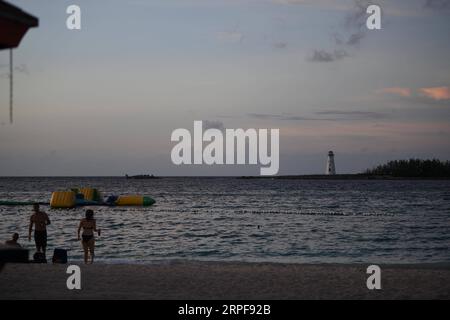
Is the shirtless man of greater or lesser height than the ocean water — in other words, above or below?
above

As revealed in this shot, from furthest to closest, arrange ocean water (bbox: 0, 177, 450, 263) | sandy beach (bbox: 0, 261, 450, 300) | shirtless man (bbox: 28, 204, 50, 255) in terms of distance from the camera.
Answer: ocean water (bbox: 0, 177, 450, 263) < shirtless man (bbox: 28, 204, 50, 255) < sandy beach (bbox: 0, 261, 450, 300)

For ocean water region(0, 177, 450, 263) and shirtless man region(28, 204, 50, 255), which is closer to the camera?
shirtless man region(28, 204, 50, 255)

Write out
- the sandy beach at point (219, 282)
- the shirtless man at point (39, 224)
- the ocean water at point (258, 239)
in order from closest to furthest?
the sandy beach at point (219, 282), the shirtless man at point (39, 224), the ocean water at point (258, 239)

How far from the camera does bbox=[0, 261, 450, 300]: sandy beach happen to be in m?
11.5

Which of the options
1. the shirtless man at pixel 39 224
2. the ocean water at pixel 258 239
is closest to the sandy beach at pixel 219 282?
the shirtless man at pixel 39 224

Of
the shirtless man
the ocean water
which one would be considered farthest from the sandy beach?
the ocean water

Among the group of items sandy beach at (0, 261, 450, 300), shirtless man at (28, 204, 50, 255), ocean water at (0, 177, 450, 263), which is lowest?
ocean water at (0, 177, 450, 263)

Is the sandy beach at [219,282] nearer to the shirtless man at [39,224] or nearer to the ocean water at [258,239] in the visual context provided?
the shirtless man at [39,224]

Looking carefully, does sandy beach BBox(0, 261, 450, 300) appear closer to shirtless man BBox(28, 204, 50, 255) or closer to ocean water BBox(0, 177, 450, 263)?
shirtless man BBox(28, 204, 50, 255)

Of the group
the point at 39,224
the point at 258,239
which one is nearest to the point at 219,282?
the point at 39,224

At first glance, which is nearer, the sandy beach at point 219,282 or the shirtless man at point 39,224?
the sandy beach at point 219,282

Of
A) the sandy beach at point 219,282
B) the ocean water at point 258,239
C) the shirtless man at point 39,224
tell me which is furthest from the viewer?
the ocean water at point 258,239

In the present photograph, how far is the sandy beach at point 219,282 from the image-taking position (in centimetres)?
1148
